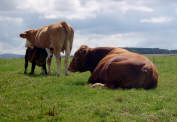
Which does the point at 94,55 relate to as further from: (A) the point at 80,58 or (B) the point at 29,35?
(B) the point at 29,35

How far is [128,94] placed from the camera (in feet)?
24.7

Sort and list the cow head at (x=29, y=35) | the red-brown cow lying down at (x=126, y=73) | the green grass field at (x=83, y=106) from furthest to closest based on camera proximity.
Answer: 1. the cow head at (x=29, y=35)
2. the red-brown cow lying down at (x=126, y=73)
3. the green grass field at (x=83, y=106)

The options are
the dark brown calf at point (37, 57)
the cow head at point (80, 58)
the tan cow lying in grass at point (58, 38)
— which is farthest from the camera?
the dark brown calf at point (37, 57)

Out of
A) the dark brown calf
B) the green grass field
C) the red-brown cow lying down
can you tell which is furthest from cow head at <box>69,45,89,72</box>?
the dark brown calf

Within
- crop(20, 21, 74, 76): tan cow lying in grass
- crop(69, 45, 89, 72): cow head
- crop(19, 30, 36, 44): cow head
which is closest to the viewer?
crop(69, 45, 89, 72): cow head

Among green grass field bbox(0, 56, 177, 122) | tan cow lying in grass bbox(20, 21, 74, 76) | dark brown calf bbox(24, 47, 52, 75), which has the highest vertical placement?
tan cow lying in grass bbox(20, 21, 74, 76)

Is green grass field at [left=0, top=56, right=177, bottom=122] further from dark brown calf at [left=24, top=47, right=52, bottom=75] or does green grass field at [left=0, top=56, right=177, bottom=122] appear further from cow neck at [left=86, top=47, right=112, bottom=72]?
dark brown calf at [left=24, top=47, right=52, bottom=75]

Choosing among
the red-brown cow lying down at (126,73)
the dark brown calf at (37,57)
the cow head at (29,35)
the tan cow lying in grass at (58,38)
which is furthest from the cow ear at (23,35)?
the red-brown cow lying down at (126,73)

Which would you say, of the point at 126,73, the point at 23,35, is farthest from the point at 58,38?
the point at 126,73

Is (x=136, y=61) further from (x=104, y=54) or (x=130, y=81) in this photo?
(x=104, y=54)

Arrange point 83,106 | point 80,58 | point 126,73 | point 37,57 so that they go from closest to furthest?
point 83,106 < point 126,73 < point 80,58 < point 37,57

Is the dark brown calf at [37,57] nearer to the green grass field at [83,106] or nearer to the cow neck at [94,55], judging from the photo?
the cow neck at [94,55]

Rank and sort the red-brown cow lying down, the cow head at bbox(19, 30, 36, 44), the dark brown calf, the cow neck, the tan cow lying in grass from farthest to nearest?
the cow head at bbox(19, 30, 36, 44), the dark brown calf, the tan cow lying in grass, the cow neck, the red-brown cow lying down

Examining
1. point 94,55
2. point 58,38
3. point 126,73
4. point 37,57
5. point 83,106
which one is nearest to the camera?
point 83,106
